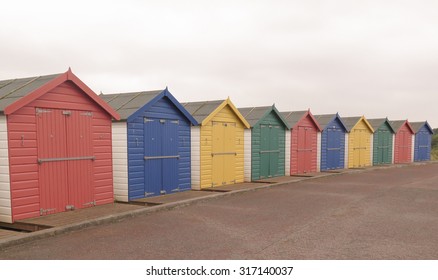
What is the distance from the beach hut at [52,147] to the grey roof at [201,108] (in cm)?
411

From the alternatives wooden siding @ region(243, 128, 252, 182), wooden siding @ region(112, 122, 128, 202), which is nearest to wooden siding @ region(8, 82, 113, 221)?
wooden siding @ region(112, 122, 128, 202)

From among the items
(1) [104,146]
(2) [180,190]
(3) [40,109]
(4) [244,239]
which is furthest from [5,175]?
(2) [180,190]

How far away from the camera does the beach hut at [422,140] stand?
1302 inches

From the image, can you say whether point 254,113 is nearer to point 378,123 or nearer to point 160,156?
point 160,156

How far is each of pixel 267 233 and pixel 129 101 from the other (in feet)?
21.3

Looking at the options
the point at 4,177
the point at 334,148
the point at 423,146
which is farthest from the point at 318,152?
the point at 423,146

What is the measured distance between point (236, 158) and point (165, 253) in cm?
980

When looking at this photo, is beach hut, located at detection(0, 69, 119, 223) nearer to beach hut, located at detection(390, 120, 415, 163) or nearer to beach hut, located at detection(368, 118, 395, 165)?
beach hut, located at detection(368, 118, 395, 165)

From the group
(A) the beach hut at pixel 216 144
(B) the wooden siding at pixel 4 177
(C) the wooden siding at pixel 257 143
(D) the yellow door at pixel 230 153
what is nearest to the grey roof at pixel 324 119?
(C) the wooden siding at pixel 257 143

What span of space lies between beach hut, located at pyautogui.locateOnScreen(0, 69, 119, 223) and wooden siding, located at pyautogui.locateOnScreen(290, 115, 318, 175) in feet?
36.4

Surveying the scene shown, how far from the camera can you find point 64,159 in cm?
943

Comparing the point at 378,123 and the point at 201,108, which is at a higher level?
the point at 201,108

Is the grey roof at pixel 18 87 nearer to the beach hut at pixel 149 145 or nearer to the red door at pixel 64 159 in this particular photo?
the red door at pixel 64 159
